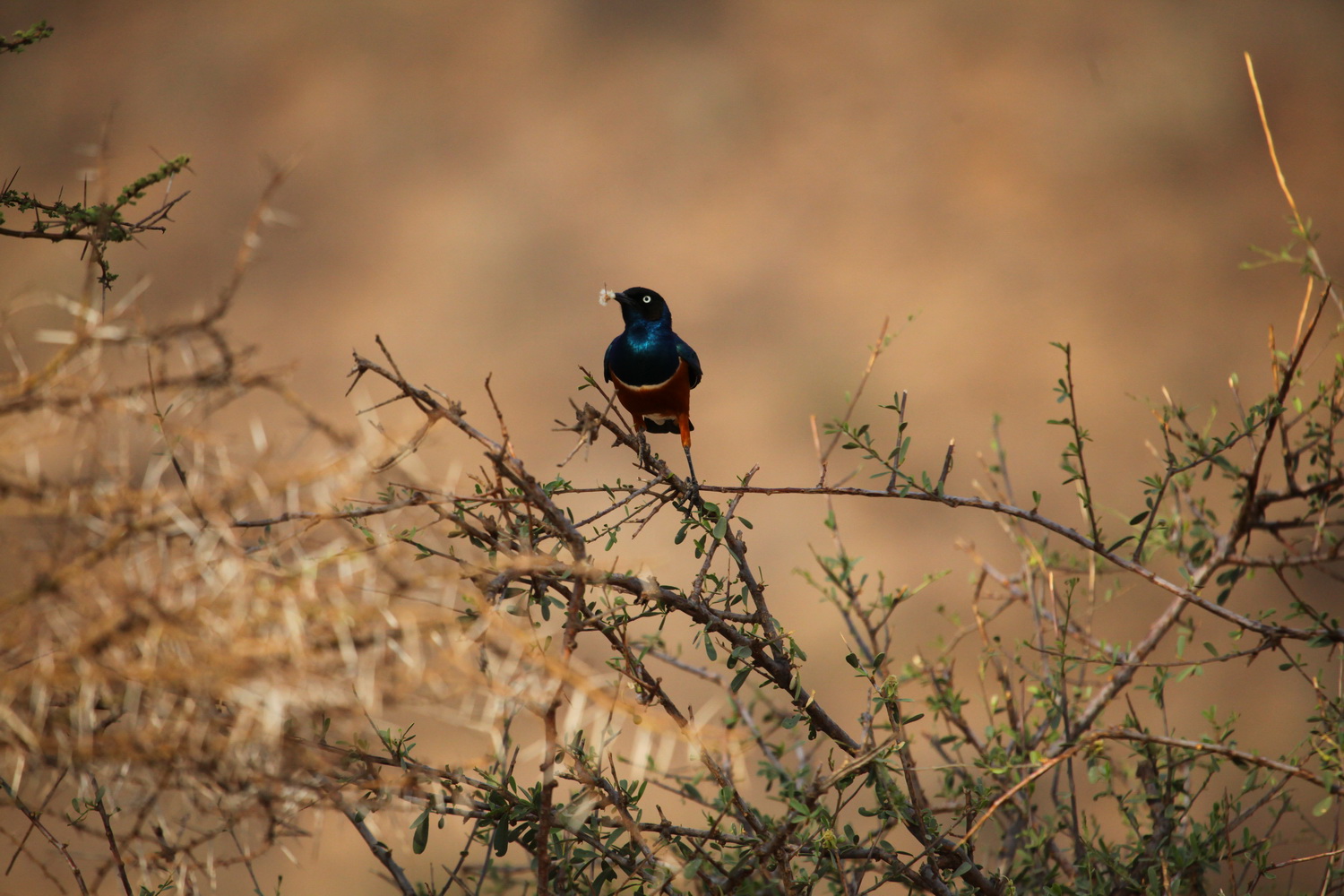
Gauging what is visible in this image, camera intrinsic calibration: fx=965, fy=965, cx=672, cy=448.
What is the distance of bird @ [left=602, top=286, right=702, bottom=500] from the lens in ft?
9.78

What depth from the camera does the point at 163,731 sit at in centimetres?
83

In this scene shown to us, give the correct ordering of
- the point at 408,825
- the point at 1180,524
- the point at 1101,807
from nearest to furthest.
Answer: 1. the point at 408,825
2. the point at 1180,524
3. the point at 1101,807

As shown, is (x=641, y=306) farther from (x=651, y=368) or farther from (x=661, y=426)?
(x=661, y=426)

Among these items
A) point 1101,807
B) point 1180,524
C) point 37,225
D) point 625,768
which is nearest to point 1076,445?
point 1180,524

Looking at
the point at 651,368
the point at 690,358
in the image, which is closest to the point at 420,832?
the point at 651,368

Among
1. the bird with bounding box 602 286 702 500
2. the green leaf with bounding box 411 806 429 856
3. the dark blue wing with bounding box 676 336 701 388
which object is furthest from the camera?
the dark blue wing with bounding box 676 336 701 388

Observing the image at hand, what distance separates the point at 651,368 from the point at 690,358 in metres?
0.18

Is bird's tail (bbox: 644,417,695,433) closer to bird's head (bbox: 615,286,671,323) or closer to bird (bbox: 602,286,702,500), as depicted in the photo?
bird (bbox: 602,286,702,500)

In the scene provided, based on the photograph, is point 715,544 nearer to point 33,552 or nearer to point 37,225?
point 33,552

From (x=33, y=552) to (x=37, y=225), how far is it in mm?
830

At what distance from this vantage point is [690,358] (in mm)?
3166

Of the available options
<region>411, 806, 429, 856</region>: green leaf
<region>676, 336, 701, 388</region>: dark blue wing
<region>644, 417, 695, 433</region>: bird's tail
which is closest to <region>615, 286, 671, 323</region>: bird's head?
<region>676, 336, 701, 388</region>: dark blue wing

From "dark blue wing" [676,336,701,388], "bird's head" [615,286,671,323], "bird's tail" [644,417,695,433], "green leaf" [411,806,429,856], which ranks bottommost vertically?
"green leaf" [411,806,429,856]

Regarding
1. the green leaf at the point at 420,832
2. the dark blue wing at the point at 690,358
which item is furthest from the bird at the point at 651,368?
the green leaf at the point at 420,832
